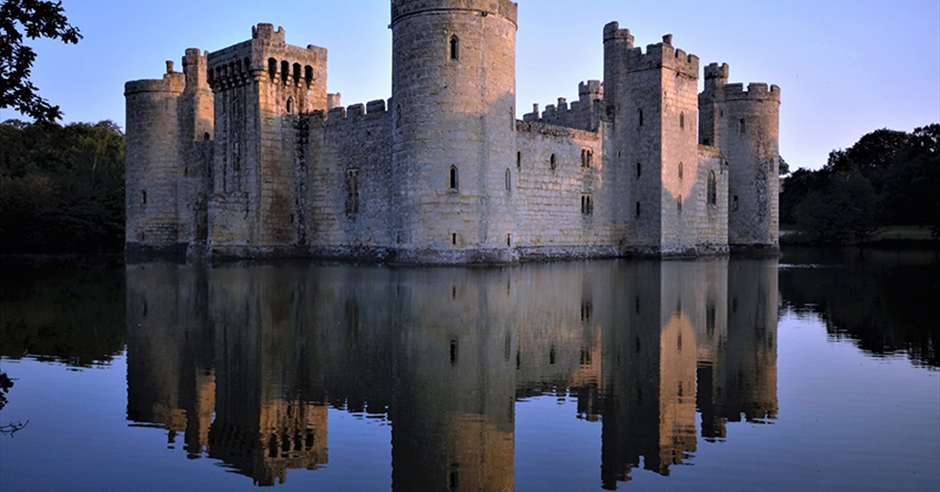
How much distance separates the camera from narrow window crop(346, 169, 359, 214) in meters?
33.8

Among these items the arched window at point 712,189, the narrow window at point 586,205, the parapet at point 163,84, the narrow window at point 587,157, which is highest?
the parapet at point 163,84

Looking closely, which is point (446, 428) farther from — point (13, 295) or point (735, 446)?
point (13, 295)

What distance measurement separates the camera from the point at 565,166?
35.4 metres

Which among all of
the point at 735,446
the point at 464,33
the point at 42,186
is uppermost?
the point at 464,33

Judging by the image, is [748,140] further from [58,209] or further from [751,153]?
[58,209]

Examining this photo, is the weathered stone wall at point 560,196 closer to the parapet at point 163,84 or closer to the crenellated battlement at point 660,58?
the crenellated battlement at point 660,58

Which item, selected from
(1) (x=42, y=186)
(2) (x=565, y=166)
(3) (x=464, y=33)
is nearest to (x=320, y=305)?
(3) (x=464, y=33)

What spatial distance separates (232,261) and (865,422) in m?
28.8

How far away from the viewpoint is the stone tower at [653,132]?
1435 inches

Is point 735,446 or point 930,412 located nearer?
point 735,446

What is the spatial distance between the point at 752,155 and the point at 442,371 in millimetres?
39427

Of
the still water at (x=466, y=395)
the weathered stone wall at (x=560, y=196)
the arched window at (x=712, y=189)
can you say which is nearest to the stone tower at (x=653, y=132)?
the weathered stone wall at (x=560, y=196)

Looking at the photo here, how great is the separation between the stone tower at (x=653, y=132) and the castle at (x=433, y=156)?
8cm

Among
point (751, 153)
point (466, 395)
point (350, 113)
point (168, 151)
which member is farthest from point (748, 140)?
point (466, 395)
